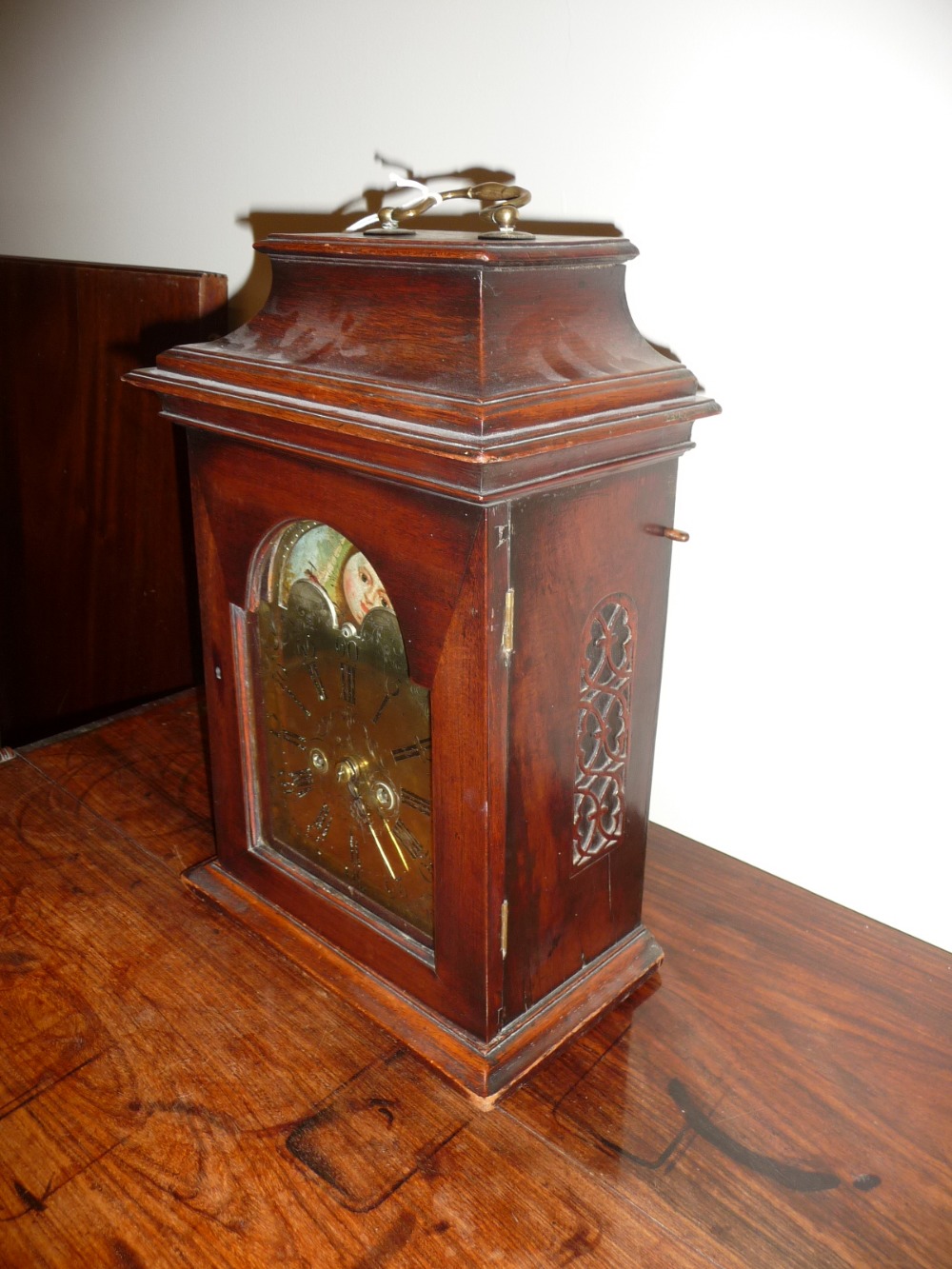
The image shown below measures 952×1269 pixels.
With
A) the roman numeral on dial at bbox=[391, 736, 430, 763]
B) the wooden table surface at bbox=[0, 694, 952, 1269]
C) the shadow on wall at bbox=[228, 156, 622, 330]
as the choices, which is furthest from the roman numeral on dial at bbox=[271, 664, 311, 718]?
the shadow on wall at bbox=[228, 156, 622, 330]

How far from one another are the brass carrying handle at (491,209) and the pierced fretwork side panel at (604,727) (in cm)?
30

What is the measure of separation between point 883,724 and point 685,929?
284 mm

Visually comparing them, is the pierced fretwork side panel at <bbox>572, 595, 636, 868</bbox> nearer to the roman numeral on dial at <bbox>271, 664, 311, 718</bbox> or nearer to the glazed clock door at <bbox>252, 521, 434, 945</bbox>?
the glazed clock door at <bbox>252, 521, 434, 945</bbox>

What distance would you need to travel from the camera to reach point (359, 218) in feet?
4.36

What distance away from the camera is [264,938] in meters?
1.02

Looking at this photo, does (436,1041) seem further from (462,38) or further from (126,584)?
(126,584)

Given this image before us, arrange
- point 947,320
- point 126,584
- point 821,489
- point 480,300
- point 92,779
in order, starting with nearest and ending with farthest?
1. point 480,300
2. point 947,320
3. point 821,489
4. point 92,779
5. point 126,584

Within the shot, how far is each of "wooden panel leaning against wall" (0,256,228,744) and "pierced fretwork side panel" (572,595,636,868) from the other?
3.01ft

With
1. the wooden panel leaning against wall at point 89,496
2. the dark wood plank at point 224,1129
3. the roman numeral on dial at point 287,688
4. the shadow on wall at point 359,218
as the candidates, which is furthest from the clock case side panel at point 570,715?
the wooden panel leaning against wall at point 89,496

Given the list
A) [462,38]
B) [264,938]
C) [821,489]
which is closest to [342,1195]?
[264,938]

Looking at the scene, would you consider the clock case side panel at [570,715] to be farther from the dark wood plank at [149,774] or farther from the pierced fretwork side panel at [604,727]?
the dark wood plank at [149,774]

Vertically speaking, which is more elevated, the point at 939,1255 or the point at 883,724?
the point at 883,724

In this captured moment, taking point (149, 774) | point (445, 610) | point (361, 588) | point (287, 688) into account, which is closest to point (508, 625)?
point (445, 610)

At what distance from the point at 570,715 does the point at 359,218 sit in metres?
0.81
